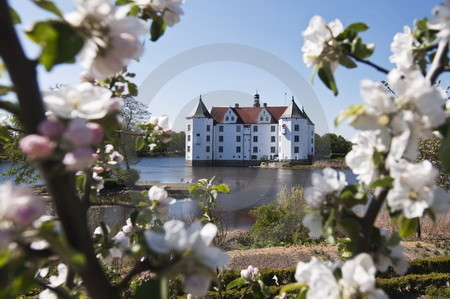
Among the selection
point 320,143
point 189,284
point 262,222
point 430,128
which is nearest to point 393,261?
point 430,128

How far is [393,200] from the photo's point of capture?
0.73 m

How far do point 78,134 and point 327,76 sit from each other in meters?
0.68

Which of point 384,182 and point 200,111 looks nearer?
point 384,182

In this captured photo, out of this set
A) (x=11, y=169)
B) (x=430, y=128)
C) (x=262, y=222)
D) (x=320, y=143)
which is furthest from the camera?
(x=320, y=143)

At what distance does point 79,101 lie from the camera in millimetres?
656

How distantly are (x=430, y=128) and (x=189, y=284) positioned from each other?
548 mm

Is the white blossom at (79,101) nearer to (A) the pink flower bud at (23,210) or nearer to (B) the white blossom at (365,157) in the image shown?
(A) the pink flower bud at (23,210)

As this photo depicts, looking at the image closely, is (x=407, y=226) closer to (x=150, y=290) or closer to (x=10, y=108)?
(x=150, y=290)

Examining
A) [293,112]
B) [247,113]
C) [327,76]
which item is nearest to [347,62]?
[327,76]

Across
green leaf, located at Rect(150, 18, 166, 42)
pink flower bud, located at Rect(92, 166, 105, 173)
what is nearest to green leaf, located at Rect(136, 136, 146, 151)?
pink flower bud, located at Rect(92, 166, 105, 173)

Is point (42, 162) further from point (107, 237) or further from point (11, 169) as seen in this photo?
point (11, 169)

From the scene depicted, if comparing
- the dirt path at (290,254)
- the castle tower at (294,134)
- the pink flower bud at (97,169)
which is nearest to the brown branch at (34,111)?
the pink flower bud at (97,169)

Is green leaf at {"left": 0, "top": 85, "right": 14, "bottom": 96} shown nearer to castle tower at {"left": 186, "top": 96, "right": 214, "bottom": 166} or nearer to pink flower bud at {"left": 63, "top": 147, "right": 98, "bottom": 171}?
pink flower bud at {"left": 63, "top": 147, "right": 98, "bottom": 171}

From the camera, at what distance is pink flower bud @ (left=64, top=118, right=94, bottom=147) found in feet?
1.78
